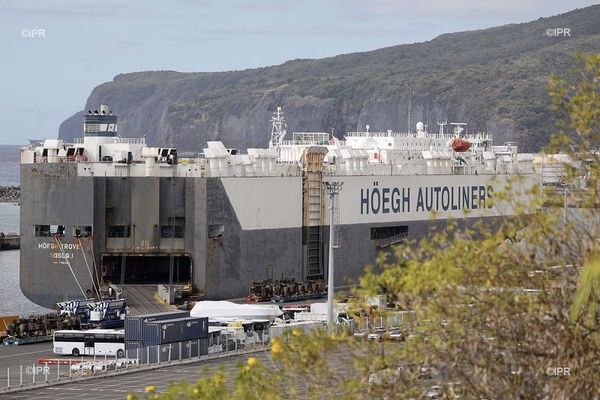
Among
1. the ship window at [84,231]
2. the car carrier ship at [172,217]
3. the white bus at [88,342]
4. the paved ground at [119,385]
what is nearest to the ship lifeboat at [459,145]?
the car carrier ship at [172,217]

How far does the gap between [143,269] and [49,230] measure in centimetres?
428

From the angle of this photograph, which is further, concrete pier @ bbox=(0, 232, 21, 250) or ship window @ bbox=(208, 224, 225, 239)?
concrete pier @ bbox=(0, 232, 21, 250)

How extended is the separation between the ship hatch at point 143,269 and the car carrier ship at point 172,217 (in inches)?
2.0

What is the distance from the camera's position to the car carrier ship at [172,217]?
62875 millimetres

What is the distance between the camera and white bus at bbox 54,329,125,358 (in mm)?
48562

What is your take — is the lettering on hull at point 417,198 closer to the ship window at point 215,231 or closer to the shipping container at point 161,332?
the ship window at point 215,231

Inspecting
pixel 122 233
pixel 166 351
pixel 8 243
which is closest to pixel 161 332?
pixel 166 351

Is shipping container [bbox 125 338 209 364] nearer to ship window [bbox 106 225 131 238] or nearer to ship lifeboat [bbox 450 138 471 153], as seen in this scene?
ship window [bbox 106 225 131 238]

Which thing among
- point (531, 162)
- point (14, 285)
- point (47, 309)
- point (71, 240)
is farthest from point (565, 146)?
point (531, 162)

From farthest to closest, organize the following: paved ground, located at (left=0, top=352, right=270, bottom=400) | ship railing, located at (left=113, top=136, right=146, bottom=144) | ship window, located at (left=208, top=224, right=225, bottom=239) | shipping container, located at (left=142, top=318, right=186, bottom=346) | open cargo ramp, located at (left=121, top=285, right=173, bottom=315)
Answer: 1. ship railing, located at (left=113, top=136, right=146, bottom=144)
2. ship window, located at (left=208, top=224, right=225, bottom=239)
3. open cargo ramp, located at (left=121, top=285, right=173, bottom=315)
4. shipping container, located at (left=142, top=318, right=186, bottom=346)
5. paved ground, located at (left=0, top=352, right=270, bottom=400)

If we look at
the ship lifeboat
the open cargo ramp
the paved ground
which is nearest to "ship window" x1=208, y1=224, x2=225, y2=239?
the open cargo ramp

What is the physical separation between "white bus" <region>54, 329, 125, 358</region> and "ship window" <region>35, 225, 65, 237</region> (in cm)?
1426

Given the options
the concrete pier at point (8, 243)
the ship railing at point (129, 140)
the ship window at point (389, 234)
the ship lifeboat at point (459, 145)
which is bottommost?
the concrete pier at point (8, 243)

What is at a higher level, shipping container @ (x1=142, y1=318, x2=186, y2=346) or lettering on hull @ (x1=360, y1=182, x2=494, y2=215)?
lettering on hull @ (x1=360, y1=182, x2=494, y2=215)
